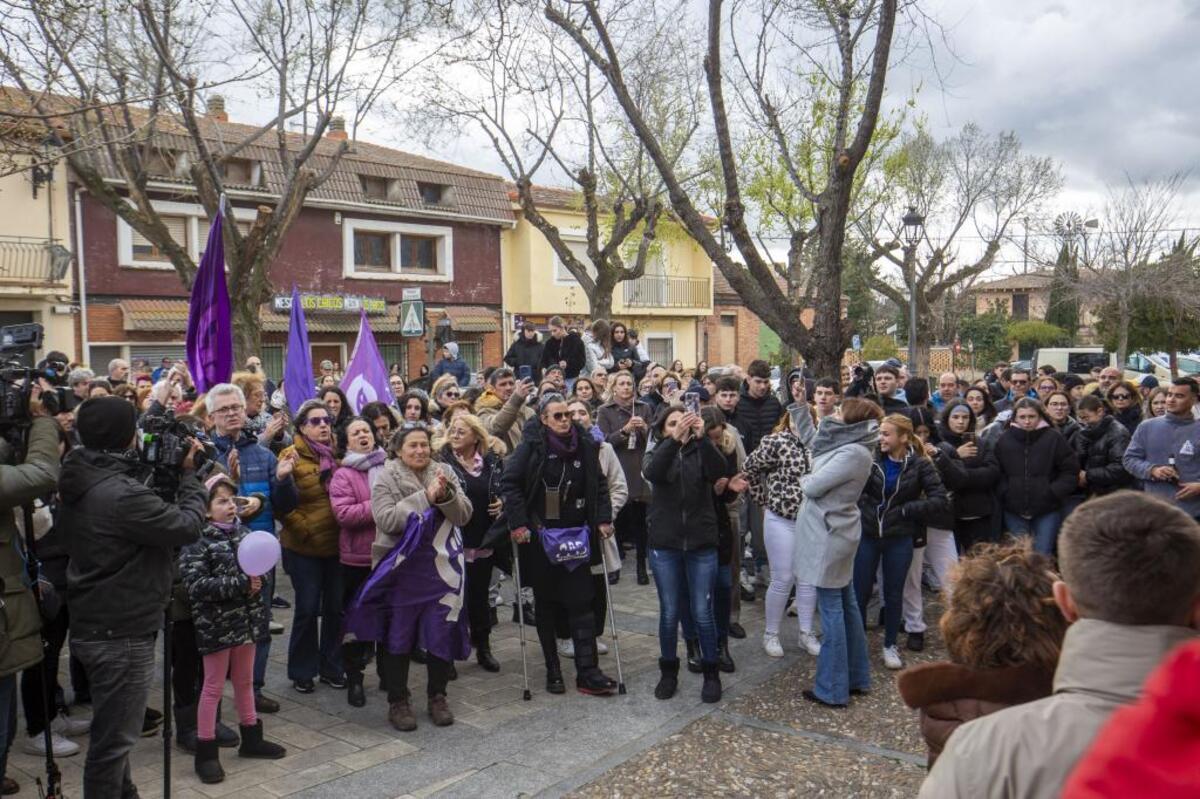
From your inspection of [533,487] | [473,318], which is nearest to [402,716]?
[533,487]

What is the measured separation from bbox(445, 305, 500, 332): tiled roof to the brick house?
0.05 meters

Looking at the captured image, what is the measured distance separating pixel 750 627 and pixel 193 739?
429cm

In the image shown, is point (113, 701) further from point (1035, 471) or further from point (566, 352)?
point (566, 352)

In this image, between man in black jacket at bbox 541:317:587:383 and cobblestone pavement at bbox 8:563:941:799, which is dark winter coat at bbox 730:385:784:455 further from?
man in black jacket at bbox 541:317:587:383

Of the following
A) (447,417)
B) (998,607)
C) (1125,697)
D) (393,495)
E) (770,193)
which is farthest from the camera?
(770,193)

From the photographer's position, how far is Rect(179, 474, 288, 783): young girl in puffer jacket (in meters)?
5.10

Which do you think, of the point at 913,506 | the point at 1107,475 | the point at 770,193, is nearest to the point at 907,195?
the point at 770,193

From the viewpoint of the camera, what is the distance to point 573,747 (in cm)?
557

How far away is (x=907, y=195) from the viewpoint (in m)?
32.4

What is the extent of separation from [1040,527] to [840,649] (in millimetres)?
2962

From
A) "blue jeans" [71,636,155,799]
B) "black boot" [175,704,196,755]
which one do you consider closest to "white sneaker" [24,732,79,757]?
"black boot" [175,704,196,755]

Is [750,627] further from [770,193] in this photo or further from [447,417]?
[770,193]

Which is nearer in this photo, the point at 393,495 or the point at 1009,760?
the point at 1009,760

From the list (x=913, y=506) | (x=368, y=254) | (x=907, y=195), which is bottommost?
(x=913, y=506)
